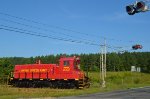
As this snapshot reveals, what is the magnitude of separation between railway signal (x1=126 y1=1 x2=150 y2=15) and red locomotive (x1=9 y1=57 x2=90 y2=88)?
22.2 meters

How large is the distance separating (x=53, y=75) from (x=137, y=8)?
24.3 meters

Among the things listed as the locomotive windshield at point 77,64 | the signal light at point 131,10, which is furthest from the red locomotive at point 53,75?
the signal light at point 131,10

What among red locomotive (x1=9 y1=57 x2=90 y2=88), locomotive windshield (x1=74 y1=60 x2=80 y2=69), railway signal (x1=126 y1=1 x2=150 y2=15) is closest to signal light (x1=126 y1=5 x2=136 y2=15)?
railway signal (x1=126 y1=1 x2=150 y2=15)

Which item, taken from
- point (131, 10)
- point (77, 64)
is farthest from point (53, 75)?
point (131, 10)

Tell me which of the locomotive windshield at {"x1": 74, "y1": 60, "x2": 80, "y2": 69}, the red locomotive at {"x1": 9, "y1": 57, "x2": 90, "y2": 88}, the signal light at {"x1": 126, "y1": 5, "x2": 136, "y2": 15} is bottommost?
the red locomotive at {"x1": 9, "y1": 57, "x2": 90, "y2": 88}

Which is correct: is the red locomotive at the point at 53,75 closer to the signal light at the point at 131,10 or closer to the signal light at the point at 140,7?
the signal light at the point at 131,10

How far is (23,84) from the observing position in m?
42.3

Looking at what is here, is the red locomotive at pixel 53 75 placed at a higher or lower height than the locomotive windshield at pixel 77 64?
lower

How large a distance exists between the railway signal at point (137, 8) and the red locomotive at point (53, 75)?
872 inches

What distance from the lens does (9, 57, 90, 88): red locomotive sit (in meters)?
39.2

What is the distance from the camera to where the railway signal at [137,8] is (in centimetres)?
1700

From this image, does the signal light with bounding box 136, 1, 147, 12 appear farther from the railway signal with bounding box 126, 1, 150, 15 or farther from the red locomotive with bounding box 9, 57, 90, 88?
the red locomotive with bounding box 9, 57, 90, 88

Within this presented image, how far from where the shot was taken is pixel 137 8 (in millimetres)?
17078

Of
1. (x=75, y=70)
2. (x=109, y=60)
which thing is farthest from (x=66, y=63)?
(x=109, y=60)
